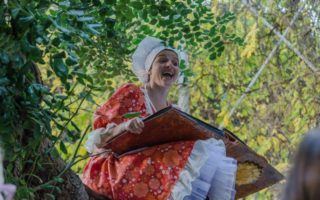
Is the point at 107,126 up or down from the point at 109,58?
down

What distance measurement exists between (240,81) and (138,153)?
3147mm

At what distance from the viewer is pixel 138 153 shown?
88.8 inches

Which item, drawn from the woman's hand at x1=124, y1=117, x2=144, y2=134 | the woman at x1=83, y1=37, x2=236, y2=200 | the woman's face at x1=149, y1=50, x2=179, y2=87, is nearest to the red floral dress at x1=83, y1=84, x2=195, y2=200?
the woman at x1=83, y1=37, x2=236, y2=200

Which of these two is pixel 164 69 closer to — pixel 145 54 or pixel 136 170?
pixel 145 54

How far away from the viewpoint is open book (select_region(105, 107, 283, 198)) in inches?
84.8

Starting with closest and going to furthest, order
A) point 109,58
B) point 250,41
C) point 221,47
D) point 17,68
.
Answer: point 17,68, point 109,58, point 221,47, point 250,41

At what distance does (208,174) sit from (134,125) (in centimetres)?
29

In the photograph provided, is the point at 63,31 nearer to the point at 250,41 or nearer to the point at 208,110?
the point at 250,41

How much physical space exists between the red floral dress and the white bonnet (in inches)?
13.6

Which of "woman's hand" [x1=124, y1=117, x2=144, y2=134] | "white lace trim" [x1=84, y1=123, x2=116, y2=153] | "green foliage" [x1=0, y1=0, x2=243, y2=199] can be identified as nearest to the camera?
"green foliage" [x1=0, y1=0, x2=243, y2=199]

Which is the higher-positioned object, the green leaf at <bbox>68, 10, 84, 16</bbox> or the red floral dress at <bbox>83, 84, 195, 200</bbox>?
the green leaf at <bbox>68, 10, 84, 16</bbox>

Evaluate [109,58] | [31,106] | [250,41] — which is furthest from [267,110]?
[31,106]

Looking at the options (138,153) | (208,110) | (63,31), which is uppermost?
(63,31)

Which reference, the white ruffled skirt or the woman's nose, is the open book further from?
the woman's nose
